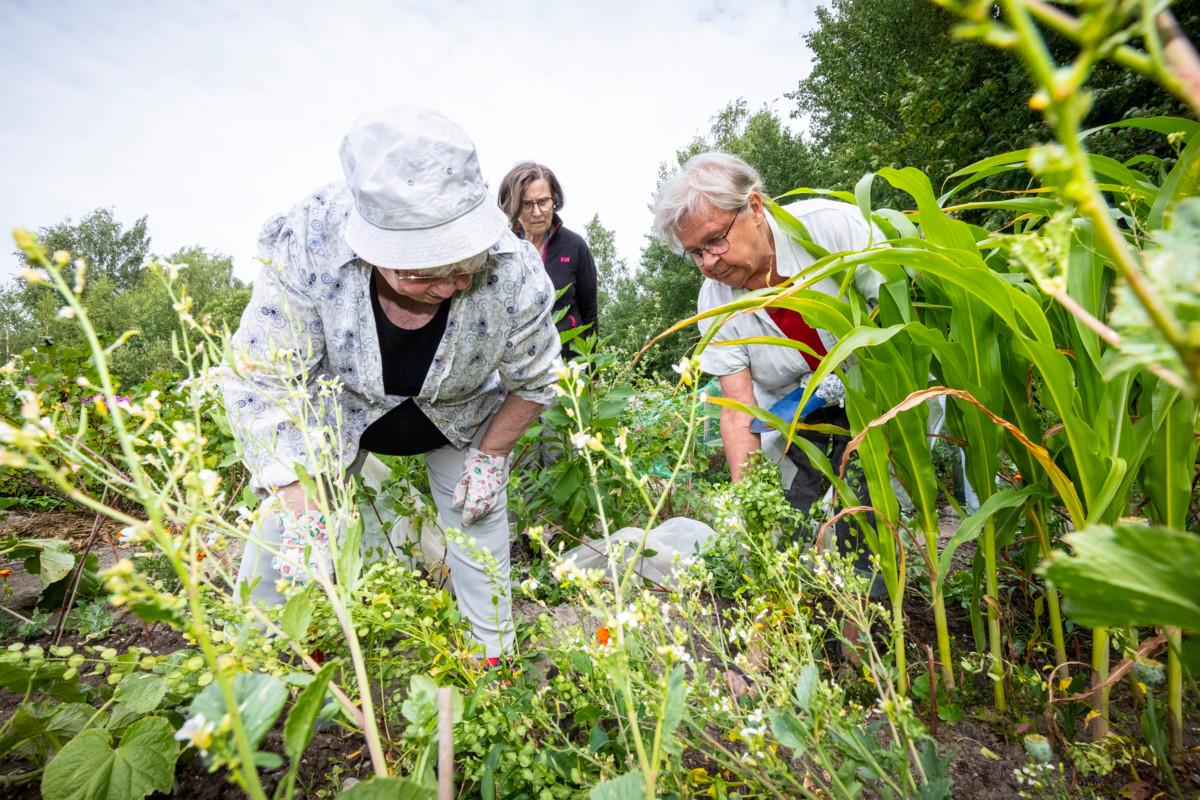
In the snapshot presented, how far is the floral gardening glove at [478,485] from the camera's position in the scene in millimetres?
1941

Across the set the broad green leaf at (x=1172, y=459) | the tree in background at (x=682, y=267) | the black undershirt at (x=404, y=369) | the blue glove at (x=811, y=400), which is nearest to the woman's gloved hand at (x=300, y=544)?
the black undershirt at (x=404, y=369)

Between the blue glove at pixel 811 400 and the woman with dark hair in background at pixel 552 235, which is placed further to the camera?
the woman with dark hair in background at pixel 552 235

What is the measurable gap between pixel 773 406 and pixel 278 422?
1.47 meters

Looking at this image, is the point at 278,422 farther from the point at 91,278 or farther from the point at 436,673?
the point at 91,278

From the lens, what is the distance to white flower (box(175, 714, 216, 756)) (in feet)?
1.34

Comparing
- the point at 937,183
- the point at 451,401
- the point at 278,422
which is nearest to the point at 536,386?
the point at 451,401

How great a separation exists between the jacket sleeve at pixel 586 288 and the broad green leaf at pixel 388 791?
3.21m

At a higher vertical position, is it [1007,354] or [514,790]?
[1007,354]

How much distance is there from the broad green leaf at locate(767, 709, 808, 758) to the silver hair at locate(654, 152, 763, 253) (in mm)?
1505

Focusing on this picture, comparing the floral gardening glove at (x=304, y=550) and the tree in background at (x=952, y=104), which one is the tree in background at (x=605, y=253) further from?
the floral gardening glove at (x=304, y=550)

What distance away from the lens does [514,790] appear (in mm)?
939

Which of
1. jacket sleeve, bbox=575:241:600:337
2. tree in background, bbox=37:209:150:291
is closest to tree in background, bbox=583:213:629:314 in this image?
jacket sleeve, bbox=575:241:600:337

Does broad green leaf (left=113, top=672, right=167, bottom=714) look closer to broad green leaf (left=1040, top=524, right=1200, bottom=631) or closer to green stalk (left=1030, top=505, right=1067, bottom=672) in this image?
broad green leaf (left=1040, top=524, right=1200, bottom=631)

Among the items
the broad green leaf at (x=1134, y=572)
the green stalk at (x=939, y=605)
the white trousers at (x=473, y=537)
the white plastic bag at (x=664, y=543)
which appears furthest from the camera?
the white plastic bag at (x=664, y=543)
